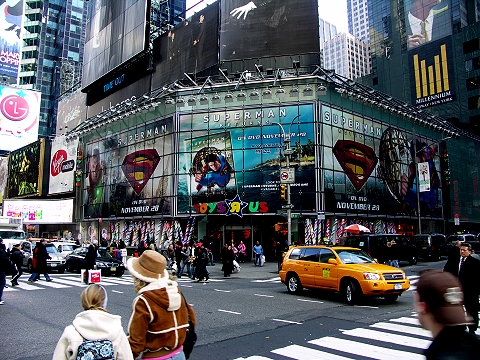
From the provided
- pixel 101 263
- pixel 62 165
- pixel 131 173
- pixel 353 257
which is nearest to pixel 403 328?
pixel 353 257

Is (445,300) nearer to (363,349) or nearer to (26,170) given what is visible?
(363,349)

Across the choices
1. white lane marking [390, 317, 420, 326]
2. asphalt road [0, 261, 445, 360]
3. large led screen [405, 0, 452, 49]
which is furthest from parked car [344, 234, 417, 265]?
large led screen [405, 0, 452, 49]

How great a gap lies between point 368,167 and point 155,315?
3518 centimetres

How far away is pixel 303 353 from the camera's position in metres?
7.14

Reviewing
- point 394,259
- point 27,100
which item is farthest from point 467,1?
point 27,100

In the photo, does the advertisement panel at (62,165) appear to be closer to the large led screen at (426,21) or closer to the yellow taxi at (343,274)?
the yellow taxi at (343,274)

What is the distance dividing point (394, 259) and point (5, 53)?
76478 millimetres

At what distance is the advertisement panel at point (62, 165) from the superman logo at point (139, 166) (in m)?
12.0

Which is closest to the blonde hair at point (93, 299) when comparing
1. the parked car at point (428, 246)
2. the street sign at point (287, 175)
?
the street sign at point (287, 175)

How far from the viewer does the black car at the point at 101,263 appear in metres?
22.1

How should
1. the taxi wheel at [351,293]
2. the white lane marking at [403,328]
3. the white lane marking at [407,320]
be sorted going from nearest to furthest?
the white lane marking at [403,328], the white lane marking at [407,320], the taxi wheel at [351,293]

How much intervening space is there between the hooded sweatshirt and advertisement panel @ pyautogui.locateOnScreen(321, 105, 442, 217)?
29843 mm

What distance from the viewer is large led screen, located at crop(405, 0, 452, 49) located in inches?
2975

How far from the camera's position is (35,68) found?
93.2m
